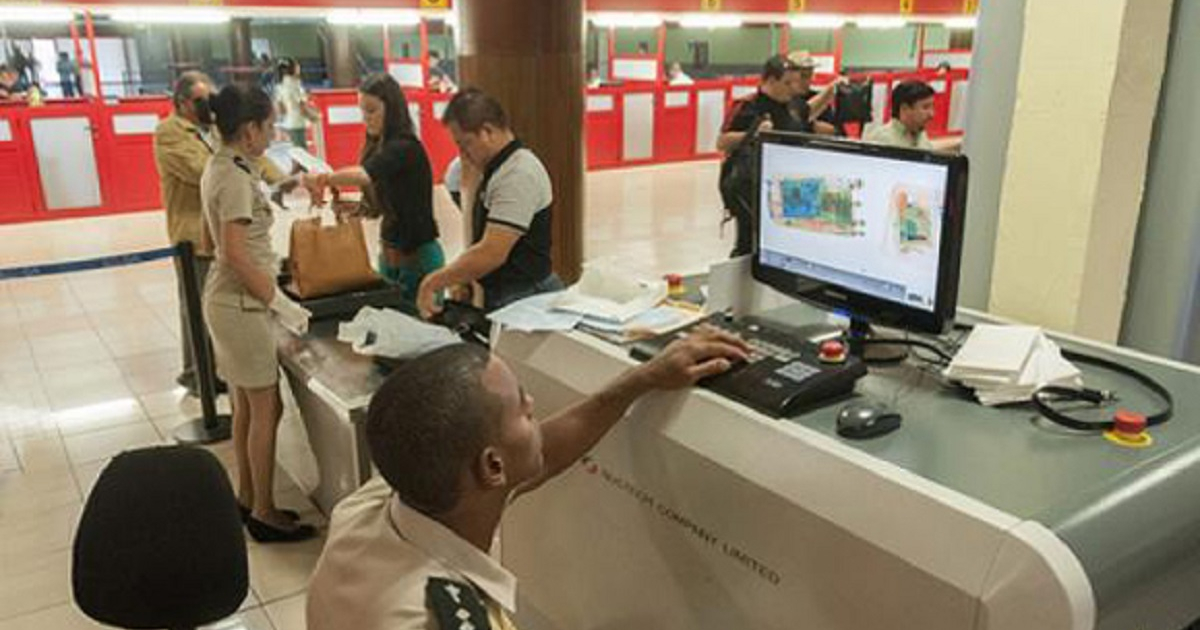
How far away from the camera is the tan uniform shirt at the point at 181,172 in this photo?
4176 mm

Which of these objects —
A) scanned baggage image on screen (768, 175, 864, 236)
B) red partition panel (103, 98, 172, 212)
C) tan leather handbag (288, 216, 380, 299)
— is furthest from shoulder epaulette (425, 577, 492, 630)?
red partition panel (103, 98, 172, 212)

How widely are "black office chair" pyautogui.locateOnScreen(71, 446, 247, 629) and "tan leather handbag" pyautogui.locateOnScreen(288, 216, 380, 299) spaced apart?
1797 millimetres

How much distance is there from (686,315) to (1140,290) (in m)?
1.16

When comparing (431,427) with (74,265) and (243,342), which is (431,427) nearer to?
(243,342)

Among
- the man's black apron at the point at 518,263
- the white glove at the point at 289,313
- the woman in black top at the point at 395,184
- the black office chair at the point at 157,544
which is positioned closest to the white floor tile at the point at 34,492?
the white glove at the point at 289,313

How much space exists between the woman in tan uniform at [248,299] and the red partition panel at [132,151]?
7097 millimetres

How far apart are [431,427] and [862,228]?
39.4 inches

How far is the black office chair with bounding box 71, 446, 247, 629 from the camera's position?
1.78 m

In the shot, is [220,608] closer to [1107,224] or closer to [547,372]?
[547,372]

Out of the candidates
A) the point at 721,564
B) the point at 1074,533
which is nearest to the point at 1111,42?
the point at 1074,533

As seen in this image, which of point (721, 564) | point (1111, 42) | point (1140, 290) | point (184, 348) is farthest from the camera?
point (184, 348)

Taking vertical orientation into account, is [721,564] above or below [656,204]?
above

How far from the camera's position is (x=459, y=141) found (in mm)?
2990

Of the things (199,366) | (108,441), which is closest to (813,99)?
(199,366)
